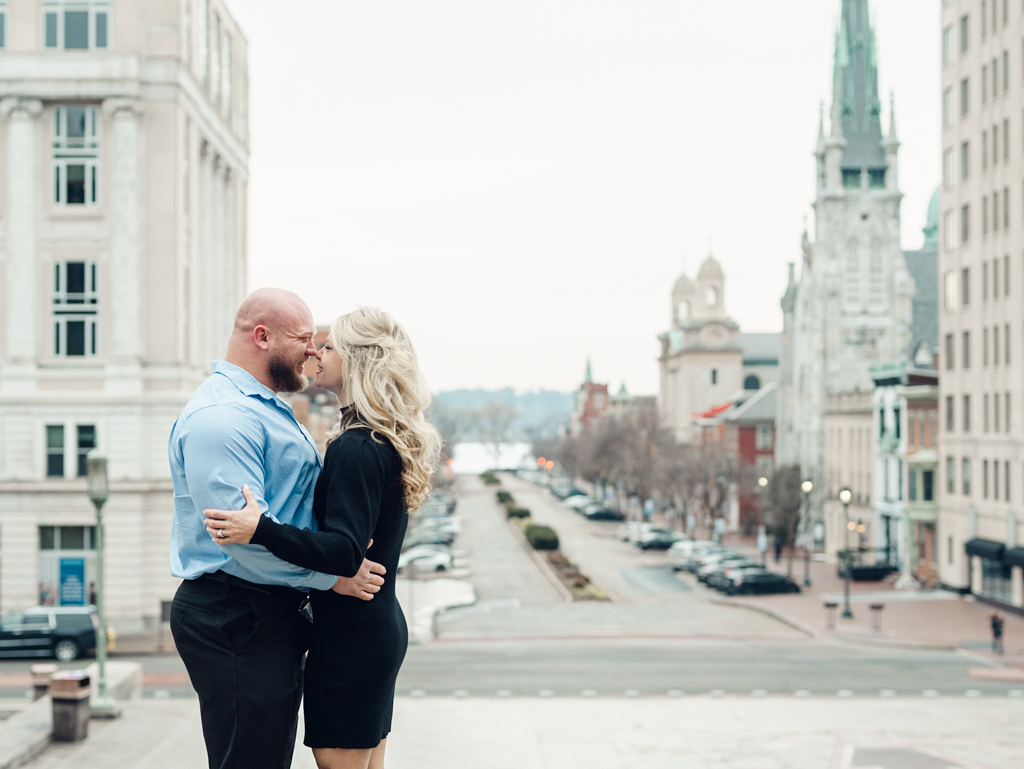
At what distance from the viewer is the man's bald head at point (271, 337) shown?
4816 mm

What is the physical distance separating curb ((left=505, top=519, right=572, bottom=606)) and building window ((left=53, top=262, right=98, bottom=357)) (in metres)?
22.0

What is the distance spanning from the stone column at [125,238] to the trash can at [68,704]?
70.9ft

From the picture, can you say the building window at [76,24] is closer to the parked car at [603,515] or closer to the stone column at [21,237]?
the stone column at [21,237]

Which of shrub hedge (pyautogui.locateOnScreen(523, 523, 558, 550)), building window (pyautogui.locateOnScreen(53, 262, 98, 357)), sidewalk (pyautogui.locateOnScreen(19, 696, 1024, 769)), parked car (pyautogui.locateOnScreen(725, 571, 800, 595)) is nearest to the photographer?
sidewalk (pyautogui.locateOnScreen(19, 696, 1024, 769))

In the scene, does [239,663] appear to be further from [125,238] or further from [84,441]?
[84,441]

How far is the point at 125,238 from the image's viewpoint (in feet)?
128

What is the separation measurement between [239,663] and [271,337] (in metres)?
1.33

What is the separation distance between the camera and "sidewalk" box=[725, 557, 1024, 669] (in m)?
38.2

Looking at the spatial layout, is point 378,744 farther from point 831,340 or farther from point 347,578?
point 831,340

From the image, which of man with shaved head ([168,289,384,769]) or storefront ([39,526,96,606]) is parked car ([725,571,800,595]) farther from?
man with shaved head ([168,289,384,769])

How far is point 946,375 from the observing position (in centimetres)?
5381

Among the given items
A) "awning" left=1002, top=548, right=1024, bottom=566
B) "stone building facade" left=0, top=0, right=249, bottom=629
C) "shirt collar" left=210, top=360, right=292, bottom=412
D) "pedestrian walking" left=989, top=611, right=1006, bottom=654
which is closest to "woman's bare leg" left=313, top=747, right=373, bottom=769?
"shirt collar" left=210, top=360, right=292, bottom=412

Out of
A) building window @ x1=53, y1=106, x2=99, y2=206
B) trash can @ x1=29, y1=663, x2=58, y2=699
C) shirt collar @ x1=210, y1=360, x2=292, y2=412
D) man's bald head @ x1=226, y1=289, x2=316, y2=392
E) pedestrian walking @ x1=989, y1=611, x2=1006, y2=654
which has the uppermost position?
building window @ x1=53, y1=106, x2=99, y2=206

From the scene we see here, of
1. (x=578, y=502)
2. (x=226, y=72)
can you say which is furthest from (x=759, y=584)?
(x=578, y=502)
